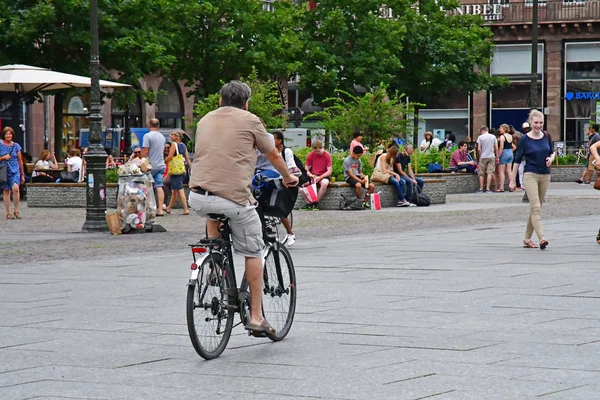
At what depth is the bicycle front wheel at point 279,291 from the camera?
27.2 feet

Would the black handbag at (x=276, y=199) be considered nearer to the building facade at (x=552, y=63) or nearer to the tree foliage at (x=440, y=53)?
the tree foliage at (x=440, y=53)

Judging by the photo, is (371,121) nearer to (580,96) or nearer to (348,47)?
(348,47)

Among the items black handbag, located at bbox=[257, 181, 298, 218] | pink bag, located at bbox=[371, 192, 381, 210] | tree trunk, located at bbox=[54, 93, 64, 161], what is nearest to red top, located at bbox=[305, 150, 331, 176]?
pink bag, located at bbox=[371, 192, 381, 210]

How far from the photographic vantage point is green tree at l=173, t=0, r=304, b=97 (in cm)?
4147

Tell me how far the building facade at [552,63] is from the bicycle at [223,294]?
150 ft

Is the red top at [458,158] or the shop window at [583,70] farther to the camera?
the shop window at [583,70]

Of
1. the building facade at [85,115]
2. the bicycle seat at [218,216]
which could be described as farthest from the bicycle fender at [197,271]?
the building facade at [85,115]

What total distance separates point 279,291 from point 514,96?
4692 cm

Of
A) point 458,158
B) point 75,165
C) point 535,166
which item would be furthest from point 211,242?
point 458,158

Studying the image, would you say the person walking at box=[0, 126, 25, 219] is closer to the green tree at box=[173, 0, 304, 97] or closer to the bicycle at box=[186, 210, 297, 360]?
the bicycle at box=[186, 210, 297, 360]

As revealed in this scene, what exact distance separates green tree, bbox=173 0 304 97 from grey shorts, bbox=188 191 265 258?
110ft

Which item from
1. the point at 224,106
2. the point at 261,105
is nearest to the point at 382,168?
the point at 261,105

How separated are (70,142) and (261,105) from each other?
53.4 feet

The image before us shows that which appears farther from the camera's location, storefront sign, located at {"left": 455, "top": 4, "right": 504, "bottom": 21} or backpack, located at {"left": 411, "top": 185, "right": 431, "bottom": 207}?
storefront sign, located at {"left": 455, "top": 4, "right": 504, "bottom": 21}
